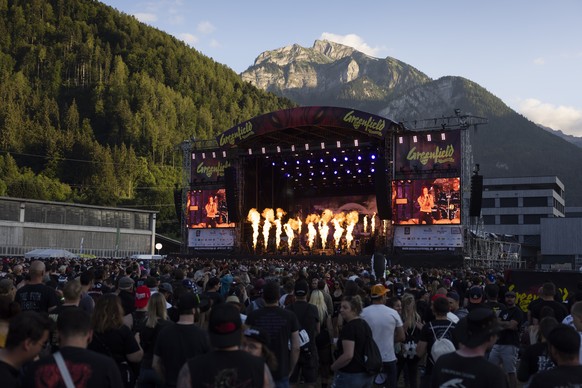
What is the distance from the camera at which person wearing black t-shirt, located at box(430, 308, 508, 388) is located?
12.6 feet

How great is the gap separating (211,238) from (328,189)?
32.6 ft

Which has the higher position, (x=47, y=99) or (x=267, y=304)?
(x=47, y=99)

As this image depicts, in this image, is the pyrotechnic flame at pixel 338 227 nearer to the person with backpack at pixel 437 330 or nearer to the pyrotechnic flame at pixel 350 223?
the pyrotechnic flame at pixel 350 223

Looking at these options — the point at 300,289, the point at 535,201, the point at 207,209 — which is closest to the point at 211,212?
the point at 207,209

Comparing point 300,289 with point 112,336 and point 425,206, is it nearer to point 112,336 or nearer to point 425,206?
point 112,336

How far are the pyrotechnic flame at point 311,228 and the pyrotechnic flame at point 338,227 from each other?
1.45m

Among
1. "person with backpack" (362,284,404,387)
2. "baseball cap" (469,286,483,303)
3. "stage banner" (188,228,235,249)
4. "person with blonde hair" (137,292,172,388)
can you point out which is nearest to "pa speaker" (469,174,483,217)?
"stage banner" (188,228,235,249)

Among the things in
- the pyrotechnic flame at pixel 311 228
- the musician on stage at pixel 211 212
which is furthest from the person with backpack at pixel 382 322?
the pyrotechnic flame at pixel 311 228

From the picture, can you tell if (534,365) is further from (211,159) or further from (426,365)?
(211,159)

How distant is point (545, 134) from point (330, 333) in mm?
186953

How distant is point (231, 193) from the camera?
1665 inches

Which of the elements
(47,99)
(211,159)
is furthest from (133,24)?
(211,159)

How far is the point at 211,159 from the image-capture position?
44.4 meters

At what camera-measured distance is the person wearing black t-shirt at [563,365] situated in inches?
148
